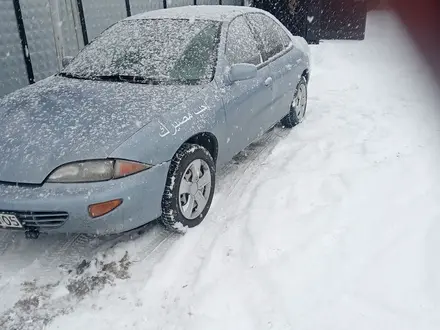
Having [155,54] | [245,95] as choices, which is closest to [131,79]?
[155,54]

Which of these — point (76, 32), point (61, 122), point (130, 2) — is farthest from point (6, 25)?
point (61, 122)

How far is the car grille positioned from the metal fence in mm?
3870

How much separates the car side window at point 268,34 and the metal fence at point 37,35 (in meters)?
2.94

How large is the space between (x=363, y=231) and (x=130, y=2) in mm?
6372

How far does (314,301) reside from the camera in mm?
2635

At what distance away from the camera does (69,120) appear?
3166 mm

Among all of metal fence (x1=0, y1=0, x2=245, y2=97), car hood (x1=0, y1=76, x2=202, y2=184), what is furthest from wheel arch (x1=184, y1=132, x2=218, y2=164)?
metal fence (x1=0, y1=0, x2=245, y2=97)

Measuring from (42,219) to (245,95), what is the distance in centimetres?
206

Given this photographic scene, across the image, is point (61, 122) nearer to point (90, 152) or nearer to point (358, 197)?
point (90, 152)

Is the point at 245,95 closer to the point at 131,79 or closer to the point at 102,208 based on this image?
the point at 131,79

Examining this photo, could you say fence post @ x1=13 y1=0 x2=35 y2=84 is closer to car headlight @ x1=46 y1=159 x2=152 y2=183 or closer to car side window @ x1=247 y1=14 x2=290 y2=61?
car side window @ x1=247 y1=14 x2=290 y2=61

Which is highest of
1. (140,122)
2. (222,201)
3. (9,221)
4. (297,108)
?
(140,122)

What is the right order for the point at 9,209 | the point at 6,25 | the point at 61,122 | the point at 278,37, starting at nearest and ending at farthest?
the point at 9,209
the point at 61,122
the point at 278,37
the point at 6,25

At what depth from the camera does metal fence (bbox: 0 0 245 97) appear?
603cm
